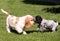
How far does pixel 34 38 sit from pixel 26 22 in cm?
74

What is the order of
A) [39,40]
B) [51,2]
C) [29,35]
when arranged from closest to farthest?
1. [39,40]
2. [29,35]
3. [51,2]

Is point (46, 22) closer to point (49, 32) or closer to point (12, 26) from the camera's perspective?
point (49, 32)

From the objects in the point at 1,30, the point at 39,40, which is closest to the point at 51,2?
the point at 1,30

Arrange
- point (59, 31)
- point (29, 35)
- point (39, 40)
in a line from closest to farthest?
point (39, 40) → point (29, 35) → point (59, 31)

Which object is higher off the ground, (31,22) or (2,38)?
(31,22)

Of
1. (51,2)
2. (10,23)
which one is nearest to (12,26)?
(10,23)

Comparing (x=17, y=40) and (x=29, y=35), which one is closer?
(x=17, y=40)

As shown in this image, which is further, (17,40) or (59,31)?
(59,31)

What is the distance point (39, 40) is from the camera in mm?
9602

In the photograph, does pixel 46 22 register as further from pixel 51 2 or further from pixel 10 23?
pixel 51 2

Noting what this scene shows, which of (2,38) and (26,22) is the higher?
(26,22)

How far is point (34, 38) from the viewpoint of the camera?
988cm

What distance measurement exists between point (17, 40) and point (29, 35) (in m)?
0.81

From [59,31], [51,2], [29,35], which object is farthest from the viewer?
[51,2]
